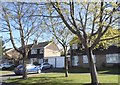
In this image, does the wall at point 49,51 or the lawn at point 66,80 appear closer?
the lawn at point 66,80

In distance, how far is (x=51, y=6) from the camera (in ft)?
52.3

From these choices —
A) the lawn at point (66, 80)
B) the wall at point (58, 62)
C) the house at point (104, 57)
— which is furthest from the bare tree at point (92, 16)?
the wall at point (58, 62)

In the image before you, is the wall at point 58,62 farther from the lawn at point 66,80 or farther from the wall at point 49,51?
the lawn at point 66,80

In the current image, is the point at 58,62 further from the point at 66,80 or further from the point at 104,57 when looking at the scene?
the point at 66,80

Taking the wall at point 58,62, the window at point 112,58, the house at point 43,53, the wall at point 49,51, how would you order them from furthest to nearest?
the wall at point 49,51 → the house at point 43,53 → the wall at point 58,62 → the window at point 112,58

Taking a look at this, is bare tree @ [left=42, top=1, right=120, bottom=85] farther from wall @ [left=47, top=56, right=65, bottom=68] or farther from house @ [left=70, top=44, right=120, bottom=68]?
wall @ [left=47, top=56, right=65, bottom=68]

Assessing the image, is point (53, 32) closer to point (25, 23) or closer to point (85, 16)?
point (25, 23)

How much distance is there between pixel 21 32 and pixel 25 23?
955mm

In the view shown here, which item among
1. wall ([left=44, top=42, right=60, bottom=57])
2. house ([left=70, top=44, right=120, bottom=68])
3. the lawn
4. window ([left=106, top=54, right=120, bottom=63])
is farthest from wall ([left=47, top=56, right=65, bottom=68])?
the lawn

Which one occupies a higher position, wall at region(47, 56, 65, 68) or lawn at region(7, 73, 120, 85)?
wall at region(47, 56, 65, 68)

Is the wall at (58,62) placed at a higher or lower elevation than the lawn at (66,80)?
higher

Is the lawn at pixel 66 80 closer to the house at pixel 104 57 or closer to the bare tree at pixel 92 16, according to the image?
the bare tree at pixel 92 16

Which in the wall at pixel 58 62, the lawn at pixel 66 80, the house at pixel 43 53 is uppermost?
the house at pixel 43 53

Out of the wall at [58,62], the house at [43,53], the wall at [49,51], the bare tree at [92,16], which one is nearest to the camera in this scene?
the bare tree at [92,16]
